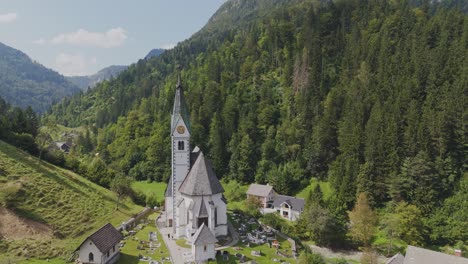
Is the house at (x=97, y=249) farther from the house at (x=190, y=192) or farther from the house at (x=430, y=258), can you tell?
the house at (x=430, y=258)

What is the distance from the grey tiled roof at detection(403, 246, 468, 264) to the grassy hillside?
39.8m

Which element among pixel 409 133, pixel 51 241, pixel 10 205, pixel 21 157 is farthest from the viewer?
pixel 409 133

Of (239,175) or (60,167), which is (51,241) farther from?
(239,175)

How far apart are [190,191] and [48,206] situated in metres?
22.5

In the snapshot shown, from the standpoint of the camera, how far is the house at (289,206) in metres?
72.1

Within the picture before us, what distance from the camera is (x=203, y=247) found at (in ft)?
141

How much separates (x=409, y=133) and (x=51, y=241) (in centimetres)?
6568

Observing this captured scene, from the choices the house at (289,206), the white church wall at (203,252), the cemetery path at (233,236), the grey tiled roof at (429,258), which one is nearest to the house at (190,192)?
the cemetery path at (233,236)

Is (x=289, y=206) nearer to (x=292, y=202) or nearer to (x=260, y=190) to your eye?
(x=292, y=202)

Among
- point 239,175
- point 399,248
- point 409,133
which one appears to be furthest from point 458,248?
point 239,175

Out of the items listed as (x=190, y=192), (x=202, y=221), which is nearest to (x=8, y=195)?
(x=190, y=192)

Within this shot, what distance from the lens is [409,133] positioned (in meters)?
72.2

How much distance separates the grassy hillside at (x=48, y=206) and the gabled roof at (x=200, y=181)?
14.8 metres

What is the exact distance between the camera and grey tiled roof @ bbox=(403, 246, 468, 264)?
37319 millimetres
